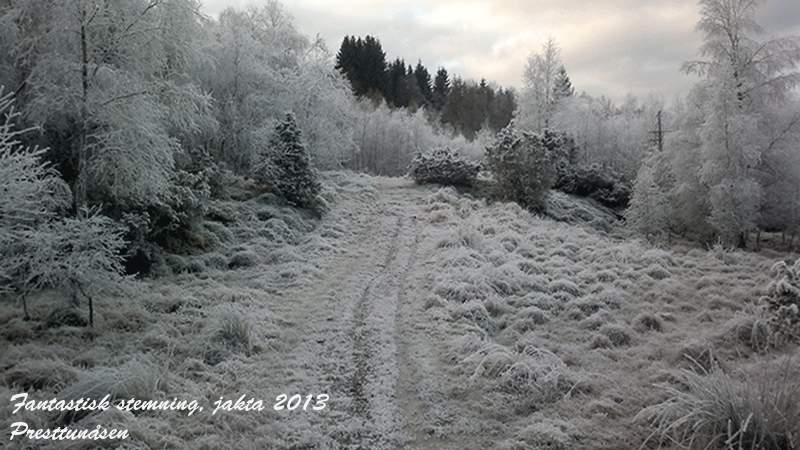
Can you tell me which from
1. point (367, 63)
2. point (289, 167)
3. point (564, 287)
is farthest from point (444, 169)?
point (367, 63)

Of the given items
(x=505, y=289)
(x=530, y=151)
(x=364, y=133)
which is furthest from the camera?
(x=364, y=133)

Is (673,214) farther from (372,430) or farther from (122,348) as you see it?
(122,348)

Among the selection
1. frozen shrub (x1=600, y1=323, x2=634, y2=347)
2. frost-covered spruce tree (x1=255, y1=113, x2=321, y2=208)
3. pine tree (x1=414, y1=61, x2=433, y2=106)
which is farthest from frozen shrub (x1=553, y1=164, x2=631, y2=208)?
pine tree (x1=414, y1=61, x2=433, y2=106)

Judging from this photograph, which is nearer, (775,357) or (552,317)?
(775,357)

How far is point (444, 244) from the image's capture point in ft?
39.0

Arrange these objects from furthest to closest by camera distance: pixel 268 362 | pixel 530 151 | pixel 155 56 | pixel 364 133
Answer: pixel 364 133
pixel 530 151
pixel 155 56
pixel 268 362

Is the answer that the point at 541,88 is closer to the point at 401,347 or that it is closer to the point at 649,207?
the point at 649,207

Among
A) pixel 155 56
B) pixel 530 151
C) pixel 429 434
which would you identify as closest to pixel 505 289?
pixel 429 434

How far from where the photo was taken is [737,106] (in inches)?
611

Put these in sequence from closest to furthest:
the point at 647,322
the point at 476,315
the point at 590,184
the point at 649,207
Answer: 1. the point at 647,322
2. the point at 476,315
3. the point at 649,207
4. the point at 590,184

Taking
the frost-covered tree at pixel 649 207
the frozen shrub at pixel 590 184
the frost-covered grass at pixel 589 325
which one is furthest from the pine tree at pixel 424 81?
the frost-covered grass at pixel 589 325

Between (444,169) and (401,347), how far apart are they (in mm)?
18752

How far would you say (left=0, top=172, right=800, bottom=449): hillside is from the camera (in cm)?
428

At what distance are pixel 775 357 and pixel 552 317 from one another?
2945 mm
